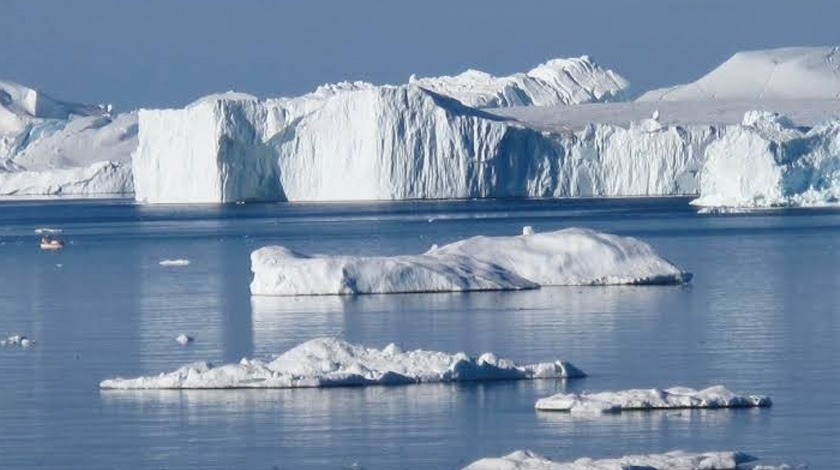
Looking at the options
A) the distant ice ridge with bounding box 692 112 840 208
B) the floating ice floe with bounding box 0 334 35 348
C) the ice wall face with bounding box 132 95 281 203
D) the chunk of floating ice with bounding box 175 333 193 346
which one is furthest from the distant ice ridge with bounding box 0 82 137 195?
the chunk of floating ice with bounding box 175 333 193 346

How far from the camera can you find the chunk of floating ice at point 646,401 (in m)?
12.2

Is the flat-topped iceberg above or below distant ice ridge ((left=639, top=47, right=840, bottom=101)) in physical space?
below

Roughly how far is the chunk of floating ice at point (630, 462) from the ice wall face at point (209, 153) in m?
43.5

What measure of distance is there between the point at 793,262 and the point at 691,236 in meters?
9.29

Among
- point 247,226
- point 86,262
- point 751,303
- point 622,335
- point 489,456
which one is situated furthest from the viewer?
point 247,226

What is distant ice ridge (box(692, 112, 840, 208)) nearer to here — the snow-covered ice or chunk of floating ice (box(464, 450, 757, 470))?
the snow-covered ice

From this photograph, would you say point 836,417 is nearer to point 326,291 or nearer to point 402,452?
point 402,452

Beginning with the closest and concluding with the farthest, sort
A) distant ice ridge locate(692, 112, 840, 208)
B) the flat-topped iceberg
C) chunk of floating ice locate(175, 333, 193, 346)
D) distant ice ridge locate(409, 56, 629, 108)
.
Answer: chunk of floating ice locate(175, 333, 193, 346) → the flat-topped iceberg → distant ice ridge locate(692, 112, 840, 208) → distant ice ridge locate(409, 56, 629, 108)

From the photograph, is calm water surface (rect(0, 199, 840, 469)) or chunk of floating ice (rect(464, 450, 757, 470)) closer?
chunk of floating ice (rect(464, 450, 757, 470))

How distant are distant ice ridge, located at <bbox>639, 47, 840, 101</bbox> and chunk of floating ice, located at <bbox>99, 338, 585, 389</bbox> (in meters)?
54.2

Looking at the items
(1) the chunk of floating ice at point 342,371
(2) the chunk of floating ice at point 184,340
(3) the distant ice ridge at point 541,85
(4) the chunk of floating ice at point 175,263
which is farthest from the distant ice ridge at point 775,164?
(3) the distant ice ridge at point 541,85

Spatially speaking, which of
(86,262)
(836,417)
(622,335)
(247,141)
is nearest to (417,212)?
(247,141)

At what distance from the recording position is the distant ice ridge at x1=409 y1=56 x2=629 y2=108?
271 ft

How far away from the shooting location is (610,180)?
54.7 meters
